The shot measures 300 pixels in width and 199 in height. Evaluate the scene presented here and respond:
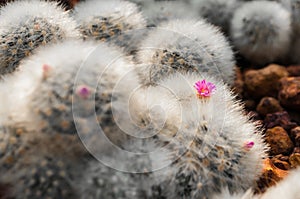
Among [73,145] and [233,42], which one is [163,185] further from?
[233,42]

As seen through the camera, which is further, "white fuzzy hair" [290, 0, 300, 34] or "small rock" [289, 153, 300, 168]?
"white fuzzy hair" [290, 0, 300, 34]

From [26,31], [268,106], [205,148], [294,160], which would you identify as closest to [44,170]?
[205,148]

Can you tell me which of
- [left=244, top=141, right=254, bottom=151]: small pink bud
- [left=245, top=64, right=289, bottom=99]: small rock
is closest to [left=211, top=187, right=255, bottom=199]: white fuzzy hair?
[left=244, top=141, right=254, bottom=151]: small pink bud

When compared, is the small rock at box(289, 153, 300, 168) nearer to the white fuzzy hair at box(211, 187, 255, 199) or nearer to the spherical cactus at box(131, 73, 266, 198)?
the spherical cactus at box(131, 73, 266, 198)

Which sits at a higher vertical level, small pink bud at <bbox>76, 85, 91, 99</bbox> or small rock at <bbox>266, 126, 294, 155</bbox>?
small pink bud at <bbox>76, 85, 91, 99</bbox>

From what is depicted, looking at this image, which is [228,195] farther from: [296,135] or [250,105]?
[250,105]

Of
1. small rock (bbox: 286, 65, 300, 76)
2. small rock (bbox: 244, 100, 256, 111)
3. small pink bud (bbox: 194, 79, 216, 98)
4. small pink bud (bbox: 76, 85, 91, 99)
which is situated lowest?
small rock (bbox: 244, 100, 256, 111)
